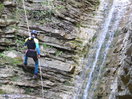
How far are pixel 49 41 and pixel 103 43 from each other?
270 cm

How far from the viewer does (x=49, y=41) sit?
12.6 m

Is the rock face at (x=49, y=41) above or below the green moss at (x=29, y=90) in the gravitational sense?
above

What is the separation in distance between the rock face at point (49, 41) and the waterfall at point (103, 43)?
1.55ft

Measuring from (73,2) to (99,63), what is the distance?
4690 millimetres

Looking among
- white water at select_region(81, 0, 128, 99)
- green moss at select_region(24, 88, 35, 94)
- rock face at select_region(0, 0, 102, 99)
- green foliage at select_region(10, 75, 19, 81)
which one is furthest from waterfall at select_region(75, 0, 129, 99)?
green foliage at select_region(10, 75, 19, 81)

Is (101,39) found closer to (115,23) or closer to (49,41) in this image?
(115,23)

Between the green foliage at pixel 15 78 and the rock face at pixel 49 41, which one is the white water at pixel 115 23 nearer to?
the rock face at pixel 49 41

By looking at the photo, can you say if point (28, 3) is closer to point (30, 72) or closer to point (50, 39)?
point (50, 39)

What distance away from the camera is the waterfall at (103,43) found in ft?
36.6

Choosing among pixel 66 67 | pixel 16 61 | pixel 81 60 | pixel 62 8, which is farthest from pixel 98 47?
pixel 16 61

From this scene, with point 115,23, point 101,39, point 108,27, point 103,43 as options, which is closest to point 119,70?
point 103,43

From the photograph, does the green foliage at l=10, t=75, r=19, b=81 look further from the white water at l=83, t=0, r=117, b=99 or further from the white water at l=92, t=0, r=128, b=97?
the white water at l=92, t=0, r=128, b=97

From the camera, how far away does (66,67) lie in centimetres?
1159

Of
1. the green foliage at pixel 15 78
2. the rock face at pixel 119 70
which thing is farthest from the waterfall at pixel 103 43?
the green foliage at pixel 15 78
